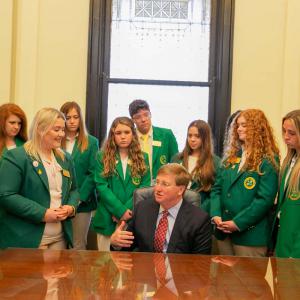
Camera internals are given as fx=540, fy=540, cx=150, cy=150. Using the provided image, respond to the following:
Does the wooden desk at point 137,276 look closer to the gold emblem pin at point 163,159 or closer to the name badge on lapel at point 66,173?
the name badge on lapel at point 66,173

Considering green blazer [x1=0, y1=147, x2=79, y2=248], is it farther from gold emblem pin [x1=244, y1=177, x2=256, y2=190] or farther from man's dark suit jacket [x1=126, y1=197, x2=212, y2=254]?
gold emblem pin [x1=244, y1=177, x2=256, y2=190]

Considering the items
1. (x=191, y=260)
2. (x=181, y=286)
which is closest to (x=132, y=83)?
(x=191, y=260)

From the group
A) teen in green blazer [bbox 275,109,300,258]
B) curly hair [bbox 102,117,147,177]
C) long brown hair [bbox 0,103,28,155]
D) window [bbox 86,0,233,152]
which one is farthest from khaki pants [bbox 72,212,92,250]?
teen in green blazer [bbox 275,109,300,258]

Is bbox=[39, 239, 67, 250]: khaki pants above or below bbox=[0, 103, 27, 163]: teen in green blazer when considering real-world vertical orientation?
below

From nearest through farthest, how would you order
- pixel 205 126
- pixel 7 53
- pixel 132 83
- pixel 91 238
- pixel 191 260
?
pixel 191 260 < pixel 205 126 < pixel 91 238 < pixel 7 53 < pixel 132 83

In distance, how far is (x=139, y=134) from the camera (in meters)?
4.58

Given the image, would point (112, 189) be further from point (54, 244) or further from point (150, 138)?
point (54, 244)

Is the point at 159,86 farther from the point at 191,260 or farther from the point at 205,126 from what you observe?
the point at 191,260

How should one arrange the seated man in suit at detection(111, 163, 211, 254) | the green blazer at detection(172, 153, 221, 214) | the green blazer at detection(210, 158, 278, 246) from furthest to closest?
the green blazer at detection(172, 153, 221, 214) → the green blazer at detection(210, 158, 278, 246) → the seated man in suit at detection(111, 163, 211, 254)

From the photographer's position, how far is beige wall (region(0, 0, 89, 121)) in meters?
5.55

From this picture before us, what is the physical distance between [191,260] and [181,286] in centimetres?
57

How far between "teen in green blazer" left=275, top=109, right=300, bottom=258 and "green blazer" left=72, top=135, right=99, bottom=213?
66.2 inches

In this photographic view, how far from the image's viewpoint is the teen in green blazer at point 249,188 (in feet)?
12.2

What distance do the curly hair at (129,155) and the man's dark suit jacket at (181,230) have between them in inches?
39.9
